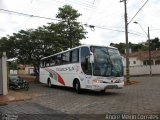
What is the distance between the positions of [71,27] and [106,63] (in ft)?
78.4

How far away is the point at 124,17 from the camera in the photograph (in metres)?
35.7

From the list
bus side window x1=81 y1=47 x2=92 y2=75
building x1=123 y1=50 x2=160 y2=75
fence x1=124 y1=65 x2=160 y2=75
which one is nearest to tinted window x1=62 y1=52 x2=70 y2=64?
bus side window x1=81 y1=47 x2=92 y2=75

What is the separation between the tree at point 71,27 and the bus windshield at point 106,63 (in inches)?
887

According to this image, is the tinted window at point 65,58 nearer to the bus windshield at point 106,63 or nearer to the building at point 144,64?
the bus windshield at point 106,63

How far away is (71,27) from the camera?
44.7 m

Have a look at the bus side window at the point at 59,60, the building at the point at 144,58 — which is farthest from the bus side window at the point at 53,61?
the building at the point at 144,58

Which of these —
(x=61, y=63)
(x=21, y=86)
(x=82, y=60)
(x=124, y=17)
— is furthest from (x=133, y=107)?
(x=124, y=17)

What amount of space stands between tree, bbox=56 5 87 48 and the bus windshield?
22.5 meters

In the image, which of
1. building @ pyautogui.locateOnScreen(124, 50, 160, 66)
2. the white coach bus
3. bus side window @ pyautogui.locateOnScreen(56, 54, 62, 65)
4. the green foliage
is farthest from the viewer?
building @ pyautogui.locateOnScreen(124, 50, 160, 66)

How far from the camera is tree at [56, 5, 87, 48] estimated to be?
4438 centimetres

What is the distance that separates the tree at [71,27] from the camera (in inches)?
1747

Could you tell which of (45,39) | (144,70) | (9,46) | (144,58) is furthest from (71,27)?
(144,58)

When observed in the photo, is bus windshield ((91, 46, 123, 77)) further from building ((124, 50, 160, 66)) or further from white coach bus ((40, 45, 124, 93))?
building ((124, 50, 160, 66))

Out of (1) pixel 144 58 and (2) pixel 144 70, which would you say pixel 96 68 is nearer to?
(2) pixel 144 70
